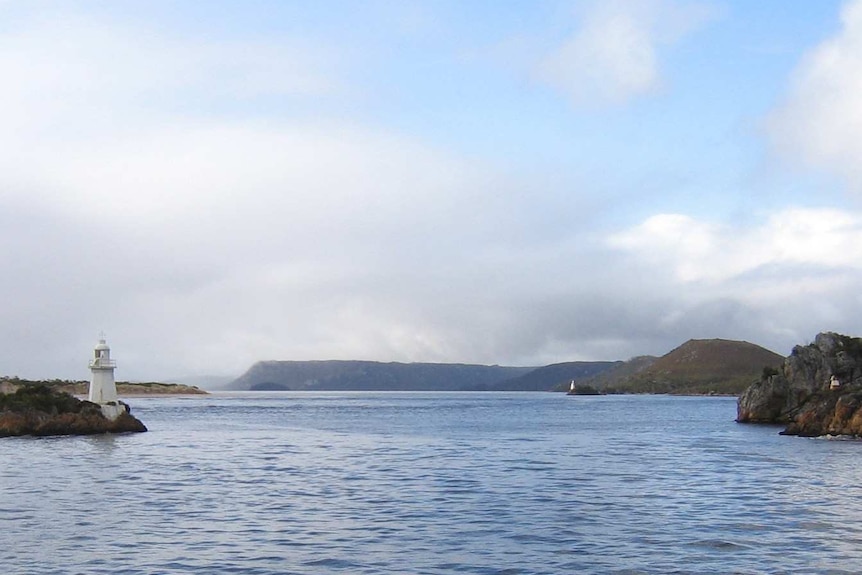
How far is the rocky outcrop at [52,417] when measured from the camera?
88.9m

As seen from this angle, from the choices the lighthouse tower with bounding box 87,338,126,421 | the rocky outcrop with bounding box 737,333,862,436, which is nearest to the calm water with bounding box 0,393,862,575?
the lighthouse tower with bounding box 87,338,126,421

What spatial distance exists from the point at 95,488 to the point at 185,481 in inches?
187

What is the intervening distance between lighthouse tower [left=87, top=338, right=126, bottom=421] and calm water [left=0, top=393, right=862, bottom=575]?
2665cm

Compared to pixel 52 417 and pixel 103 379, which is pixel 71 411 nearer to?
pixel 52 417

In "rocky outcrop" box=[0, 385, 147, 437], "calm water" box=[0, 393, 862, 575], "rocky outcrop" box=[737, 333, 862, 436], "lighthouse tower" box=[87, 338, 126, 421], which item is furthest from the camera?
"rocky outcrop" box=[737, 333, 862, 436]

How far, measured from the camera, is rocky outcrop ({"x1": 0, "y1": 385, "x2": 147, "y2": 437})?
88875mm

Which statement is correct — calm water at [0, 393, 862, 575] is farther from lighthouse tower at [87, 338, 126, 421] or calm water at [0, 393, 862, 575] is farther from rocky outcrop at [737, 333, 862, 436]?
rocky outcrop at [737, 333, 862, 436]

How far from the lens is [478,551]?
28.5m

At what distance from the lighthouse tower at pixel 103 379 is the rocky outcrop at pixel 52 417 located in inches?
115

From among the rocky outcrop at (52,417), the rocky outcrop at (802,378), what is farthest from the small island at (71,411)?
the rocky outcrop at (802,378)

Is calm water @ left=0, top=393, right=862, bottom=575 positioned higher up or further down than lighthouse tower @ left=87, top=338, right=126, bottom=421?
further down

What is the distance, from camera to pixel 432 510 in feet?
122

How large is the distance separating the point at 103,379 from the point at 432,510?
72.2 meters

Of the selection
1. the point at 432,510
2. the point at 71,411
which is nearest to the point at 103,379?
the point at 71,411
